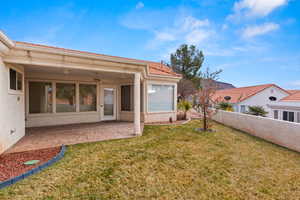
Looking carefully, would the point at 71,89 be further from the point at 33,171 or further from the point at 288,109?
the point at 288,109

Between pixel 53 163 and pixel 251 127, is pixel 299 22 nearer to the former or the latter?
pixel 251 127

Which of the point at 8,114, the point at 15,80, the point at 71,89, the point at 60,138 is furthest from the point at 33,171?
the point at 71,89

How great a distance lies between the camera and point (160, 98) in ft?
32.3

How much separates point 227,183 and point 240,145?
10.9 feet

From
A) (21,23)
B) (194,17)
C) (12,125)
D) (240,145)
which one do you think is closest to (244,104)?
(194,17)

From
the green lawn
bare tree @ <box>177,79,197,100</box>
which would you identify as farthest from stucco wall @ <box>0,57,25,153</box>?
bare tree @ <box>177,79,197,100</box>

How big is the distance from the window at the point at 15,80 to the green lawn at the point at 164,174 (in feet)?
9.66

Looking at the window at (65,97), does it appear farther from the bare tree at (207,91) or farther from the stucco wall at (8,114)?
the bare tree at (207,91)

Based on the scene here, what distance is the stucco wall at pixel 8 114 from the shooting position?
4.13 metres

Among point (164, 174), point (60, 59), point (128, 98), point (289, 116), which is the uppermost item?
point (60, 59)

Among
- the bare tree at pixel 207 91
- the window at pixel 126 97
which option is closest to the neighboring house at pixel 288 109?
the bare tree at pixel 207 91

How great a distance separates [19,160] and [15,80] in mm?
2981

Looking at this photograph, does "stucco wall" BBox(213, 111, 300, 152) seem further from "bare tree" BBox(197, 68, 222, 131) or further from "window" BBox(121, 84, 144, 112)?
"window" BBox(121, 84, 144, 112)

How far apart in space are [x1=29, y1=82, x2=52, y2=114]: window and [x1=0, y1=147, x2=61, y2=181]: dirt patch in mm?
4216
